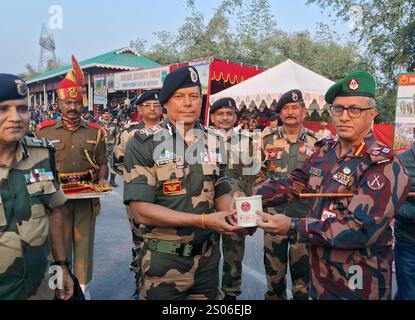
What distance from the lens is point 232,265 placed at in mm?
4191

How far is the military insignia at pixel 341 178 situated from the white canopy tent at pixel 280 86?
8297 millimetres

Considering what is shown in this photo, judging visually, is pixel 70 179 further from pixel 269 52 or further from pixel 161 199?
pixel 269 52

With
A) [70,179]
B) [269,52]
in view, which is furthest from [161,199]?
[269,52]

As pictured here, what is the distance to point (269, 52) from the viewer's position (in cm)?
2998

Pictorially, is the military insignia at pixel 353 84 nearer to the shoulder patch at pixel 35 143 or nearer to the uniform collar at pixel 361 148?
the uniform collar at pixel 361 148

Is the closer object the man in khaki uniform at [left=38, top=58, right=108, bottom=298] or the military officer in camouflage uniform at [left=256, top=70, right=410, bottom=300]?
the military officer in camouflage uniform at [left=256, top=70, right=410, bottom=300]

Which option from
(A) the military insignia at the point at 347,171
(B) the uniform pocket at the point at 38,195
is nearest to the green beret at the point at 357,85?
(A) the military insignia at the point at 347,171

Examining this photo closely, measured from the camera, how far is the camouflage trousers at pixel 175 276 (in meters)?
2.29

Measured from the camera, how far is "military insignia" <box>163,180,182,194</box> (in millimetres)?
2322

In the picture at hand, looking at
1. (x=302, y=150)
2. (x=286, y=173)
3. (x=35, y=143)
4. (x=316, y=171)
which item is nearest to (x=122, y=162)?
(x=286, y=173)

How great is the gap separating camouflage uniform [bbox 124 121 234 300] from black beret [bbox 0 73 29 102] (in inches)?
25.5

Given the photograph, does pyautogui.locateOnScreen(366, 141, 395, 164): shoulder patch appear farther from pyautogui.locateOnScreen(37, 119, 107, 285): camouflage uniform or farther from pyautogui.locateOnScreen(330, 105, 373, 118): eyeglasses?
pyautogui.locateOnScreen(37, 119, 107, 285): camouflage uniform

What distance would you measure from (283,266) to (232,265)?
0.59 meters

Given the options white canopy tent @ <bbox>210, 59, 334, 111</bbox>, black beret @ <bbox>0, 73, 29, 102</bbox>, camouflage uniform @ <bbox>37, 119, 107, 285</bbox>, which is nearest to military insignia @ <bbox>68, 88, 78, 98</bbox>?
camouflage uniform @ <bbox>37, 119, 107, 285</bbox>
